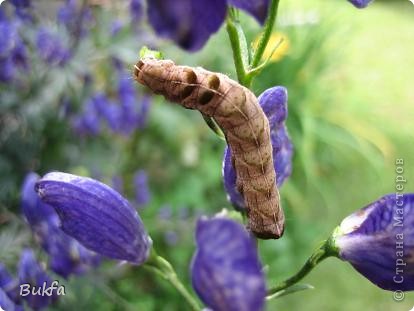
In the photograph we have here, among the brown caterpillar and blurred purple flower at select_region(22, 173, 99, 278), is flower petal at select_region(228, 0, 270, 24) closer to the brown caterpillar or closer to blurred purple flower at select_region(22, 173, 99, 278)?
Answer: the brown caterpillar

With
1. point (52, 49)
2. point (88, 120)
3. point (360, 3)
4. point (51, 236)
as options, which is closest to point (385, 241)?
point (360, 3)

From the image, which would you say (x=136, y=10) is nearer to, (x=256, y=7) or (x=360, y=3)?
(x=360, y=3)

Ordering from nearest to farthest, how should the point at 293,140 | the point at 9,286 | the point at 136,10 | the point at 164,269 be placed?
the point at 164,269 → the point at 9,286 → the point at 136,10 → the point at 293,140

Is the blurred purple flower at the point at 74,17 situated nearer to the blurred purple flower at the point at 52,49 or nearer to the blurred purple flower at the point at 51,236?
the blurred purple flower at the point at 52,49

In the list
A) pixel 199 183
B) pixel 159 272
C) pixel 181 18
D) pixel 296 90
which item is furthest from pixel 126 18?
pixel 181 18

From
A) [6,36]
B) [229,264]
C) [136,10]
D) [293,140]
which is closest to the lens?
[229,264]

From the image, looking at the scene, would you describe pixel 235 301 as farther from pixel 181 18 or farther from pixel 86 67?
pixel 86 67
